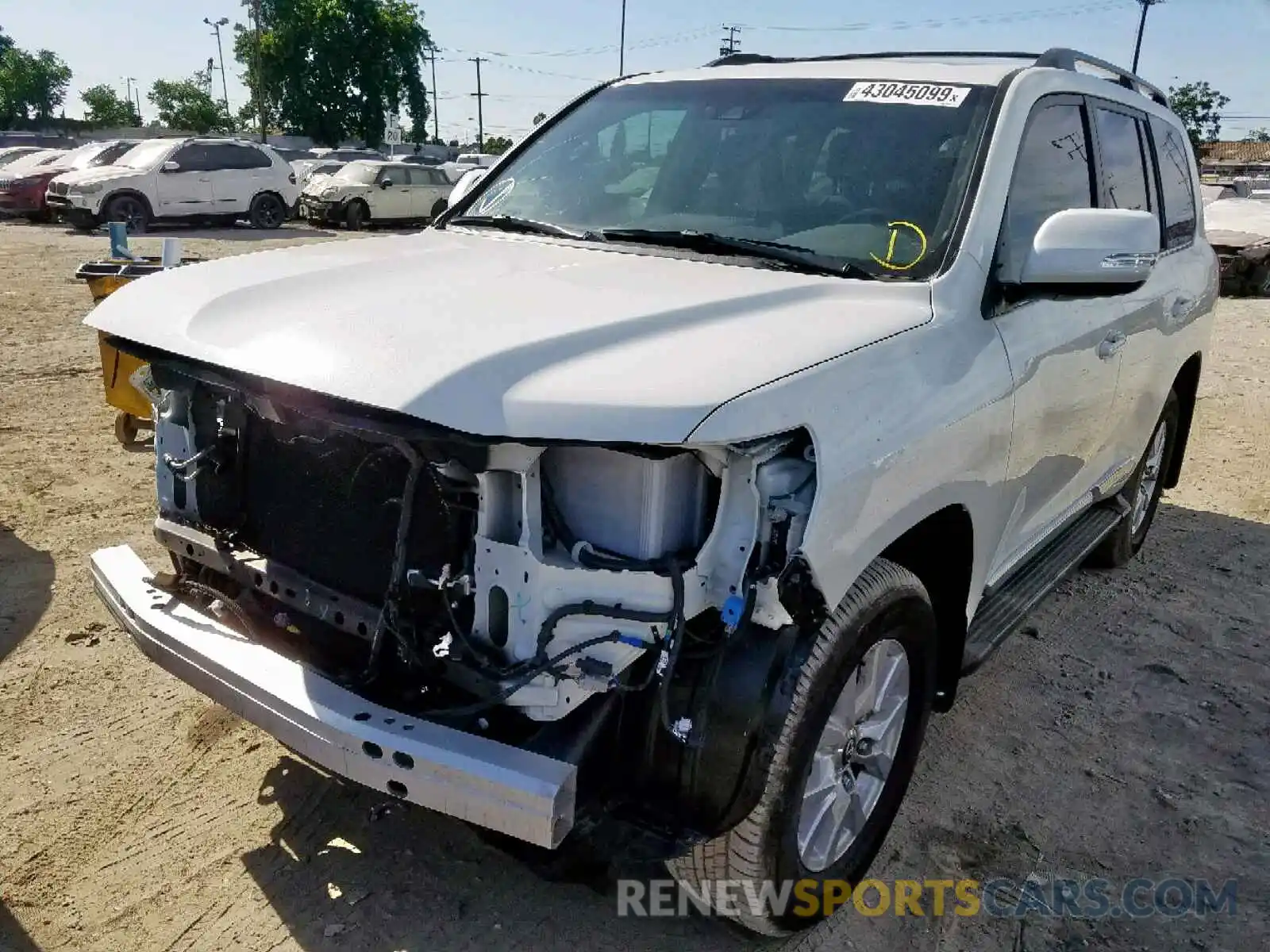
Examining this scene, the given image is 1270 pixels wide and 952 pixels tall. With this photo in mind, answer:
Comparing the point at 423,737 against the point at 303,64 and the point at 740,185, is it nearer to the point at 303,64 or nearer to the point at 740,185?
the point at 740,185

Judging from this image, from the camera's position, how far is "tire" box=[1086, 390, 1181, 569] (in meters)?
4.77

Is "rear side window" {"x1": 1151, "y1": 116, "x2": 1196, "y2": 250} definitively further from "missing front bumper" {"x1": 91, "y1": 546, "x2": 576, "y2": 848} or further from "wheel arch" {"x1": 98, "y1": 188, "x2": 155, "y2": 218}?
"wheel arch" {"x1": 98, "y1": 188, "x2": 155, "y2": 218}

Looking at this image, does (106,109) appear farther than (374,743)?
Yes

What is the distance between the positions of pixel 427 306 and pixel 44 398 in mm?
6040

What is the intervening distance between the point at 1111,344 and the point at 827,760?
1.88 meters

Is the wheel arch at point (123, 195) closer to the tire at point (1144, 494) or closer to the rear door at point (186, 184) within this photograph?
the rear door at point (186, 184)

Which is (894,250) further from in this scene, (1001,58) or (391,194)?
(391,194)

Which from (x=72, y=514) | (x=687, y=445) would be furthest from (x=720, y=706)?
(x=72, y=514)

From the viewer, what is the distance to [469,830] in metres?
2.80

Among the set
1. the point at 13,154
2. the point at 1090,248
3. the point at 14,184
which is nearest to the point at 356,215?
the point at 14,184

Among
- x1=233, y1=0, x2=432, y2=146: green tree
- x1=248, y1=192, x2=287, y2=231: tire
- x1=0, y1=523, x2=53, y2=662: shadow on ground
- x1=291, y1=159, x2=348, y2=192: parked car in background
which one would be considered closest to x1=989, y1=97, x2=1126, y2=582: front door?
x1=0, y1=523, x2=53, y2=662: shadow on ground

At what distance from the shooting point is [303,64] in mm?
58719

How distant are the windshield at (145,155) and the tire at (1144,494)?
18.9 meters

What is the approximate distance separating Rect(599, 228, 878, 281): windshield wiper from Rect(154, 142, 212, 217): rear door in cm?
1873
